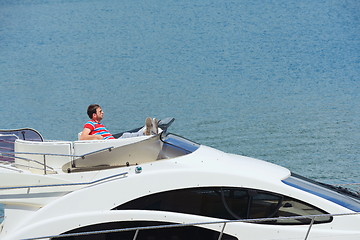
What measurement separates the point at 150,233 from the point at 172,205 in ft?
1.08

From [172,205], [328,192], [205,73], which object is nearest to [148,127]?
[172,205]

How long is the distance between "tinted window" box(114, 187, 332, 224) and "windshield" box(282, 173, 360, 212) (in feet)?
0.82

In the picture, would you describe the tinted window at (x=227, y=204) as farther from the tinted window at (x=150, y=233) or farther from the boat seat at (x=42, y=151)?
the boat seat at (x=42, y=151)

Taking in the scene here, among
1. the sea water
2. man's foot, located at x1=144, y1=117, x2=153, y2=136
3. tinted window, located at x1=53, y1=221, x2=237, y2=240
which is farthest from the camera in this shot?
the sea water

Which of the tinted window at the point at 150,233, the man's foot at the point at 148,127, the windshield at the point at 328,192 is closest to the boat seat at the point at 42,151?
the man's foot at the point at 148,127

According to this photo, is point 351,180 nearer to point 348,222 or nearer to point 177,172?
point 348,222

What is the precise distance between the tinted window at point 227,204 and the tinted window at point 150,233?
0.16m

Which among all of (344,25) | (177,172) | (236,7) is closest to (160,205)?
(177,172)

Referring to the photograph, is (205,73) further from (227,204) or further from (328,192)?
(227,204)

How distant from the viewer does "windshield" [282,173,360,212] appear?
5.68 meters

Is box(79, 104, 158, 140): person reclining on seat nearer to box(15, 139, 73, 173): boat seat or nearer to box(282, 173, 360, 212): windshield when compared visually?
box(15, 139, 73, 173): boat seat

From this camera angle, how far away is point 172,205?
533cm

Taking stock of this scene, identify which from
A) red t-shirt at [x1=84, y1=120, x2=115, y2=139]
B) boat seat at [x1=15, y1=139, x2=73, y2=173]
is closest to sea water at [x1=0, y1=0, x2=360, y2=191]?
red t-shirt at [x1=84, y1=120, x2=115, y2=139]

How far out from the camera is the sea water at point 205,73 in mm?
16094
